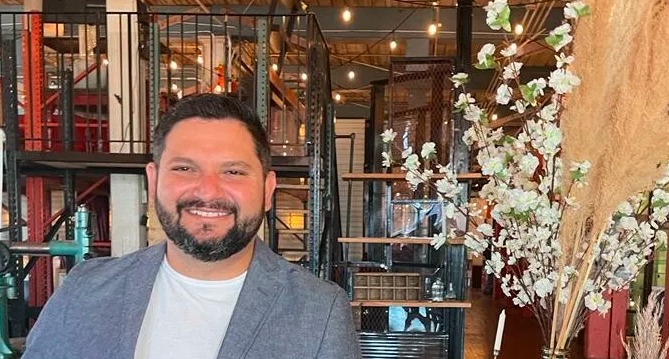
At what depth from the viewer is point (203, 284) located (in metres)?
1.25

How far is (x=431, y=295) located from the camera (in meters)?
3.82

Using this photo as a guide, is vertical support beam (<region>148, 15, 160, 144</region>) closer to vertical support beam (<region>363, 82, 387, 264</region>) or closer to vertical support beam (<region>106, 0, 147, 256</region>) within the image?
vertical support beam (<region>106, 0, 147, 256</region>)

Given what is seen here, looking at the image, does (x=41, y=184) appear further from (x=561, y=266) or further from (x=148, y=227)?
(x=561, y=266)

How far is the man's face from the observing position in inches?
46.3

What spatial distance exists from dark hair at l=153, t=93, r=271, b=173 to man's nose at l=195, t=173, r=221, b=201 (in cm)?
12

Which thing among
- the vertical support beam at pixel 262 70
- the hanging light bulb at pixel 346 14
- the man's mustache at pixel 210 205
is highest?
the hanging light bulb at pixel 346 14

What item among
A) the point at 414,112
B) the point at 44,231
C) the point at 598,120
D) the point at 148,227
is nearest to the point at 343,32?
the point at 414,112

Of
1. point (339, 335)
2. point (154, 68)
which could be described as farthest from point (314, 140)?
point (339, 335)

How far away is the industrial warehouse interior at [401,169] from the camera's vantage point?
1.28 m

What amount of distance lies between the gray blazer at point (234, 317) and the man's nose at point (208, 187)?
0.61 ft

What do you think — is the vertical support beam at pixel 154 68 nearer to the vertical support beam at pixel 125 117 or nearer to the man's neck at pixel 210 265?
the vertical support beam at pixel 125 117

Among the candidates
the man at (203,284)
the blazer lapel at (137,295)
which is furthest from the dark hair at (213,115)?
the blazer lapel at (137,295)

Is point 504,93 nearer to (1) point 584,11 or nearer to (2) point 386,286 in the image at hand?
(1) point 584,11

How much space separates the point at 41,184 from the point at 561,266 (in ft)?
16.7
